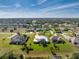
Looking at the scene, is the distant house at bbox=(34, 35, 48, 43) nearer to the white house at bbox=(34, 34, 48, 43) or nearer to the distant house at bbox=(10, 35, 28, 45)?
the white house at bbox=(34, 34, 48, 43)

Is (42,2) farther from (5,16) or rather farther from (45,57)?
(45,57)

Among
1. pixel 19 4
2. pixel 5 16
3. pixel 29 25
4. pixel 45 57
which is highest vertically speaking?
pixel 19 4

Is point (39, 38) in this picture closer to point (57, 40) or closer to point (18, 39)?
point (57, 40)

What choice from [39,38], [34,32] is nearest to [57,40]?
[39,38]

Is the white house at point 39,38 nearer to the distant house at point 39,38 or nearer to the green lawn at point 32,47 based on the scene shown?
the distant house at point 39,38

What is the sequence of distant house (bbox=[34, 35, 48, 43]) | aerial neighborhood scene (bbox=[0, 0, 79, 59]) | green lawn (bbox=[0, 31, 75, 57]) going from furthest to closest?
distant house (bbox=[34, 35, 48, 43])
green lawn (bbox=[0, 31, 75, 57])
aerial neighborhood scene (bbox=[0, 0, 79, 59])

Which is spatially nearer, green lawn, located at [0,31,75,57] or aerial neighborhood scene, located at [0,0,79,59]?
aerial neighborhood scene, located at [0,0,79,59]

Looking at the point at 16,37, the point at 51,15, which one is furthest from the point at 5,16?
the point at 51,15

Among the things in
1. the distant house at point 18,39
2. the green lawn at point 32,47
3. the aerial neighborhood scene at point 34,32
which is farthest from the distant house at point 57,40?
the distant house at point 18,39

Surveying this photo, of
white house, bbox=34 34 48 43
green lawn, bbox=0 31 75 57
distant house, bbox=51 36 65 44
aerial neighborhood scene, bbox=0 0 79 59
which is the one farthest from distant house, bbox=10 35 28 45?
distant house, bbox=51 36 65 44
